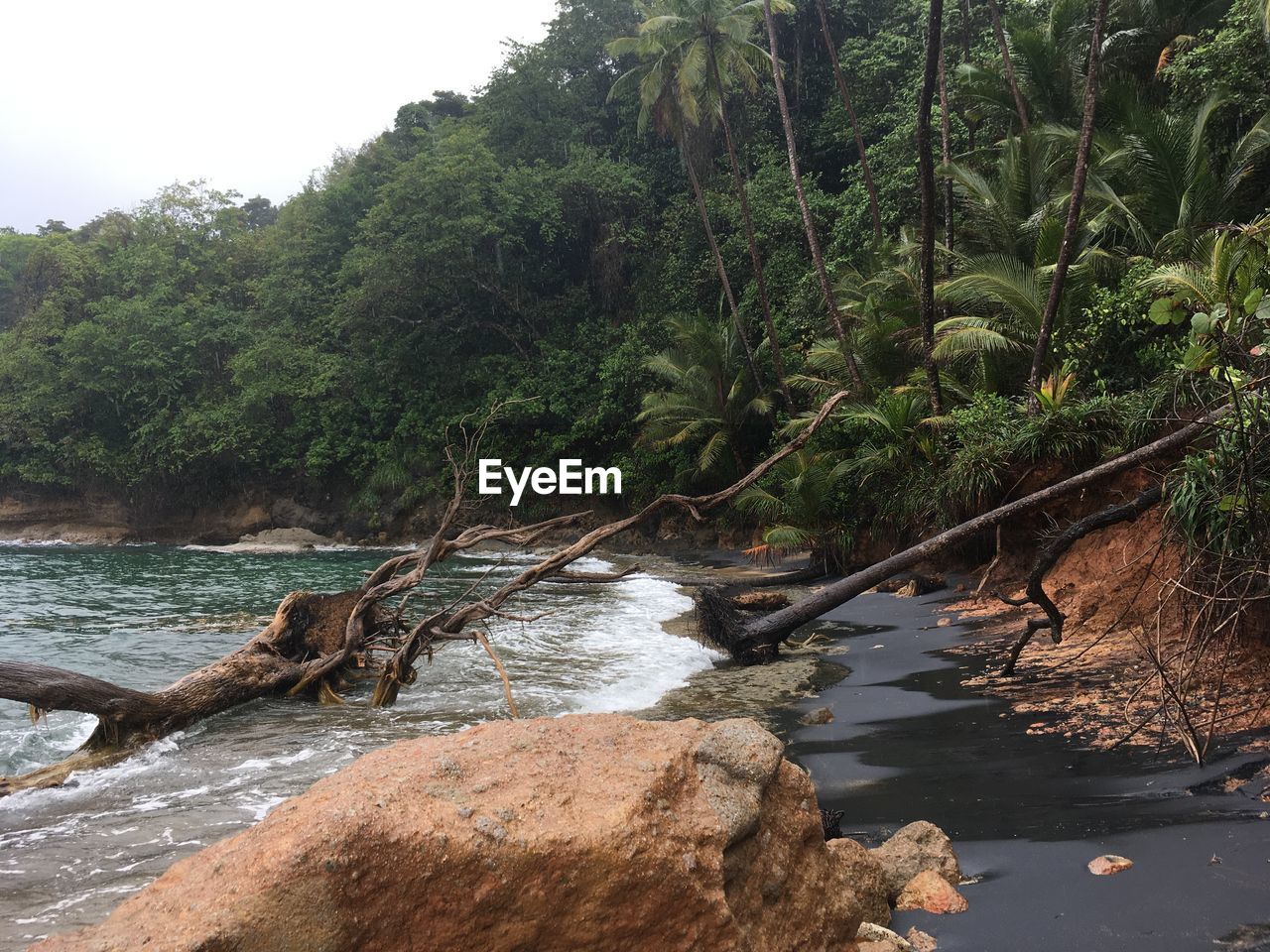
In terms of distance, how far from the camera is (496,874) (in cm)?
215

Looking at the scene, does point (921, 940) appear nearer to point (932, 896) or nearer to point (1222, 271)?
point (932, 896)

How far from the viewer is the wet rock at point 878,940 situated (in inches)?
99.7

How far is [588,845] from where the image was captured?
218 cm

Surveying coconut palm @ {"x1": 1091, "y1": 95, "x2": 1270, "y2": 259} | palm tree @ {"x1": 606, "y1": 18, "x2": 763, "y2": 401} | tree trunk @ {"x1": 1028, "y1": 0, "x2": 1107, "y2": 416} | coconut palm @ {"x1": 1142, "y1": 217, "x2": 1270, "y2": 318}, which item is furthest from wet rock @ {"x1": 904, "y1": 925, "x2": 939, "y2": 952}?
palm tree @ {"x1": 606, "y1": 18, "x2": 763, "y2": 401}

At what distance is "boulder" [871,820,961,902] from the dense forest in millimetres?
2350

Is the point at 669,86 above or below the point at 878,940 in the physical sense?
above

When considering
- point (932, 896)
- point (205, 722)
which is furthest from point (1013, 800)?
point (205, 722)

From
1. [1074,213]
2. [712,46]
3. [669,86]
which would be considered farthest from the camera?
[669,86]

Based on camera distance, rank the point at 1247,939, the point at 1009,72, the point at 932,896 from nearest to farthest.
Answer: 1. the point at 1247,939
2. the point at 932,896
3. the point at 1009,72

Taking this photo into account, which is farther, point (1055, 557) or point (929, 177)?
point (929, 177)

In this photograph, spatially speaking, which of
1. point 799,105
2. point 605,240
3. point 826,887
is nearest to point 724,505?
point 605,240

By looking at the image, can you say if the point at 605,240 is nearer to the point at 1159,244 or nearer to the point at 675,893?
the point at 1159,244

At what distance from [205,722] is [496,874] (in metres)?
6.02

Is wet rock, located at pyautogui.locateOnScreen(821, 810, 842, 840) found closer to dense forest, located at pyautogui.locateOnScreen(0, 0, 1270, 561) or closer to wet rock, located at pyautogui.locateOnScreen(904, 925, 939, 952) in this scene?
wet rock, located at pyautogui.locateOnScreen(904, 925, 939, 952)
